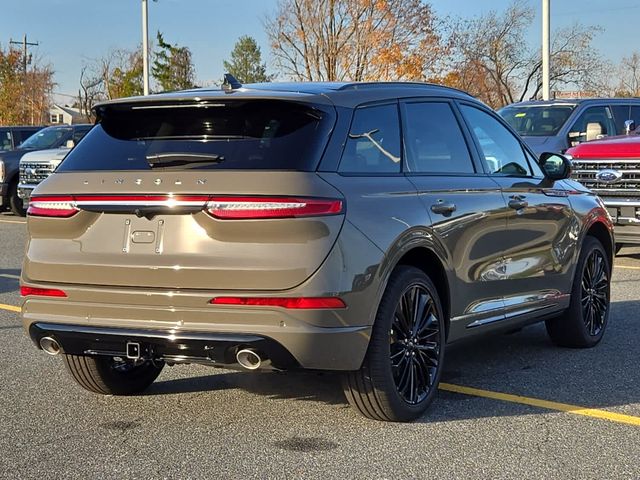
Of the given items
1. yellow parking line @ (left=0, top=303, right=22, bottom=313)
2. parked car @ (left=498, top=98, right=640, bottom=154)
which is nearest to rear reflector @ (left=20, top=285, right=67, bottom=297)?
yellow parking line @ (left=0, top=303, right=22, bottom=313)

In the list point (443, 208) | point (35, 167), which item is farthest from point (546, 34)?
point (443, 208)

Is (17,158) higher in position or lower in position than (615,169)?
lower

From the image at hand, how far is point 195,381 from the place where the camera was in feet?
19.3

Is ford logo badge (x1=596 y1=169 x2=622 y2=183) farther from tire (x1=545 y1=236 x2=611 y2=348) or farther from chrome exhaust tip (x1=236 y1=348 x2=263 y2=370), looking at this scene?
chrome exhaust tip (x1=236 y1=348 x2=263 y2=370)

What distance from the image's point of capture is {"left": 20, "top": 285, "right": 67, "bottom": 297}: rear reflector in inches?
185

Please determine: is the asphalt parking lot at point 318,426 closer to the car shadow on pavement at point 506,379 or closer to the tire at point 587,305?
the car shadow on pavement at point 506,379

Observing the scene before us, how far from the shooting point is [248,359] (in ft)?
14.4

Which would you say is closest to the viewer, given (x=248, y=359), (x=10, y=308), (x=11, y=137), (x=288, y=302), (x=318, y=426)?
(x=288, y=302)

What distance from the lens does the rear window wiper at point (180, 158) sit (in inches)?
179

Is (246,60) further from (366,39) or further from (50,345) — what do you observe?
(50,345)

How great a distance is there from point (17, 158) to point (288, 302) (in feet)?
57.1

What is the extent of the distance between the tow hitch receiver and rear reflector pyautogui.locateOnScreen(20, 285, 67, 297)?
1.43ft

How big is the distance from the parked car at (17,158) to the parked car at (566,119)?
9.92 m

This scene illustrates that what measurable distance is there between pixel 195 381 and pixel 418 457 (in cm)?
197
